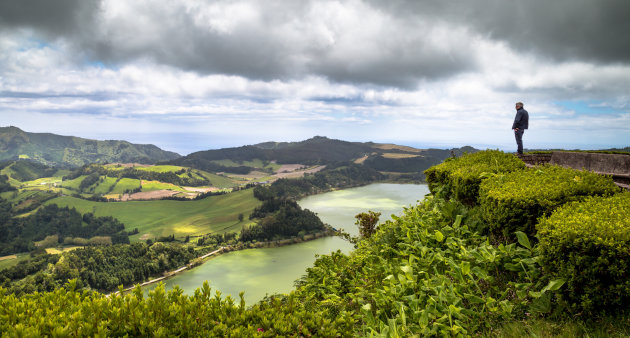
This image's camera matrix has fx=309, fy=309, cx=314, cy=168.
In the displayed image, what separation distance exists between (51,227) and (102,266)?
111 metres

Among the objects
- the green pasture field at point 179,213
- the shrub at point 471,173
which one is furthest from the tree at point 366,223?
the green pasture field at point 179,213

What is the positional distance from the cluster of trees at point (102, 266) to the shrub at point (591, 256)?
334 ft

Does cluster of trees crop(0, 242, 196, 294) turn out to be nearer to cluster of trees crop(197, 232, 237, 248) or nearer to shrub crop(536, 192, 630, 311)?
cluster of trees crop(197, 232, 237, 248)

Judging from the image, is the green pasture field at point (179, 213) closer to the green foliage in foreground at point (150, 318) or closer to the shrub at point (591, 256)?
the green foliage in foreground at point (150, 318)

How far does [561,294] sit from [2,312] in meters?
7.40

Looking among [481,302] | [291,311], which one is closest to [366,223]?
[481,302]

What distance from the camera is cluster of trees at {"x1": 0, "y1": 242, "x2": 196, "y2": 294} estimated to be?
8738cm

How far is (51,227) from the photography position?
17225 cm

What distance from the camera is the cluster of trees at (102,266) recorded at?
8738 centimetres

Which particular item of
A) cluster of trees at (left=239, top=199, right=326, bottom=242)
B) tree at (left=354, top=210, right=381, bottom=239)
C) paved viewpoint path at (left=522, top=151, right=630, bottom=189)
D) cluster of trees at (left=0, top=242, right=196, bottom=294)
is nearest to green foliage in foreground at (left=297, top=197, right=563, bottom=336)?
paved viewpoint path at (left=522, top=151, right=630, bottom=189)

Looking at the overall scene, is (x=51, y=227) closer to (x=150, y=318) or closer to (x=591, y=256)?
(x=150, y=318)

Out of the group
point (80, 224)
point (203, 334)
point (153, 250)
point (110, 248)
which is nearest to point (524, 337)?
point (203, 334)

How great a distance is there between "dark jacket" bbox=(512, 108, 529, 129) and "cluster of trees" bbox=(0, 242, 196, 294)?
98.7 m

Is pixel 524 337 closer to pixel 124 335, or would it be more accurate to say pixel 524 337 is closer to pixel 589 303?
pixel 589 303
